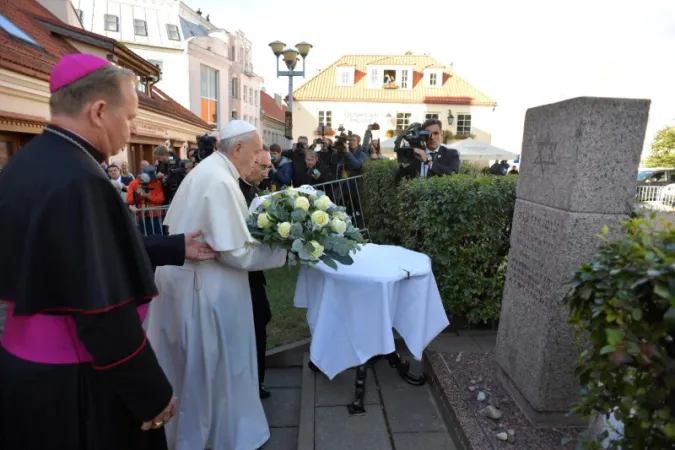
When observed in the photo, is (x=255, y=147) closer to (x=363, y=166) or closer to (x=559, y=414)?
(x=559, y=414)

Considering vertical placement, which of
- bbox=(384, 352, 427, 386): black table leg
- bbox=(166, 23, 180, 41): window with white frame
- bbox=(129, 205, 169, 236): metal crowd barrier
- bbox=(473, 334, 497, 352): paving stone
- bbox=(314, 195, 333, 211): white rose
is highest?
bbox=(166, 23, 180, 41): window with white frame

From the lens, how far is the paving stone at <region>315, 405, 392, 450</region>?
112 inches

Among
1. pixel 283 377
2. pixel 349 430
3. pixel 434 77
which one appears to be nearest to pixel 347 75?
pixel 434 77

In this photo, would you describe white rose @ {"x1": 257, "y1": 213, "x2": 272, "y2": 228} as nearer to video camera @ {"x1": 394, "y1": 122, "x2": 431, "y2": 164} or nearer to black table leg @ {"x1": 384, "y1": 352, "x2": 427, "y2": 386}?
black table leg @ {"x1": 384, "y1": 352, "x2": 427, "y2": 386}

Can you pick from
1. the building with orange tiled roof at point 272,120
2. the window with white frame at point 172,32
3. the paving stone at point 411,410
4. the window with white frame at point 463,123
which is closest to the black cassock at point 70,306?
the paving stone at point 411,410

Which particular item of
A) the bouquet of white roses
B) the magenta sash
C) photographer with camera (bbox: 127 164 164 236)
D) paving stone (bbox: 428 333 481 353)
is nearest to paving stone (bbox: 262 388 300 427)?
paving stone (bbox: 428 333 481 353)

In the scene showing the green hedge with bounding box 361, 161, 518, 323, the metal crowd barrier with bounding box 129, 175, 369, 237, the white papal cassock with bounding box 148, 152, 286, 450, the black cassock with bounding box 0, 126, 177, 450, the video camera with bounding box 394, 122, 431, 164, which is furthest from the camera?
the metal crowd barrier with bounding box 129, 175, 369, 237

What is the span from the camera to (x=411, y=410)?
3.21 meters

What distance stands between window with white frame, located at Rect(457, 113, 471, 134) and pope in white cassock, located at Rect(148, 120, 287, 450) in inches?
1422

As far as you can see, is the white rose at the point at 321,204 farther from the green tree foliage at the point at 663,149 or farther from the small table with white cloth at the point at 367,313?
the green tree foliage at the point at 663,149

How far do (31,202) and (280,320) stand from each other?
369 centimetres

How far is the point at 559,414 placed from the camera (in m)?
2.71

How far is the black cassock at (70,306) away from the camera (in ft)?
4.50

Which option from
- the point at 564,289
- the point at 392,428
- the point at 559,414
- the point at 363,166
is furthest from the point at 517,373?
the point at 363,166
